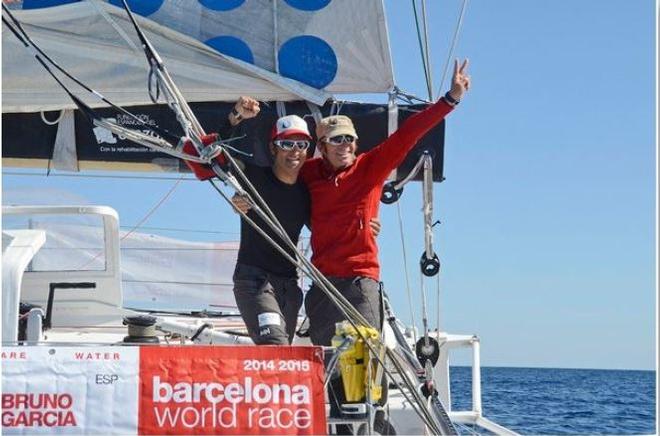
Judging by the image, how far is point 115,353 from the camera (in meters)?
3.69

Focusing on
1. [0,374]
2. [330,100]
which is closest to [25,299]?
[330,100]

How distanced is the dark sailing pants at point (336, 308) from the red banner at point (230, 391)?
111cm

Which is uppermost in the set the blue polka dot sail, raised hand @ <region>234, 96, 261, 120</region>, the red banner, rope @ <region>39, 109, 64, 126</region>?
the blue polka dot sail

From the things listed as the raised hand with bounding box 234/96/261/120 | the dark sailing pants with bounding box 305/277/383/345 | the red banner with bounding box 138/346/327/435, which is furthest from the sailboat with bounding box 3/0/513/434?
the red banner with bounding box 138/346/327/435

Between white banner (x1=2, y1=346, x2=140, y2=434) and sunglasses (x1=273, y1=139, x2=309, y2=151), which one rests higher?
sunglasses (x1=273, y1=139, x2=309, y2=151)

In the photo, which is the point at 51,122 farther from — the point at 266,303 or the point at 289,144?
the point at 266,303

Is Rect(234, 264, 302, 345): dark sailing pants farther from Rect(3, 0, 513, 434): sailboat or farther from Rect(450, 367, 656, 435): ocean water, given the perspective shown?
Rect(450, 367, 656, 435): ocean water

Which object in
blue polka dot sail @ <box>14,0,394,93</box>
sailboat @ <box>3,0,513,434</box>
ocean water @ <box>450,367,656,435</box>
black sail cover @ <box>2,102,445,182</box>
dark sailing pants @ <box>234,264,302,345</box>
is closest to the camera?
dark sailing pants @ <box>234,264,302,345</box>

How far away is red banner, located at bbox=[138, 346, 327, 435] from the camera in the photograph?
366 cm

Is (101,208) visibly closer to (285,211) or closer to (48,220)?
(48,220)

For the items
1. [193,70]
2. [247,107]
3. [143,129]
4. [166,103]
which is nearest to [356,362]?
[247,107]

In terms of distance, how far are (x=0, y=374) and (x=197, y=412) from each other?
2.29 feet

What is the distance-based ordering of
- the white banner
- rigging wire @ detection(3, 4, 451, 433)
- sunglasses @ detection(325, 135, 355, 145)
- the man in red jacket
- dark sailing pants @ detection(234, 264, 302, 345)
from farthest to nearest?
sunglasses @ detection(325, 135, 355, 145) < the man in red jacket < dark sailing pants @ detection(234, 264, 302, 345) < rigging wire @ detection(3, 4, 451, 433) < the white banner

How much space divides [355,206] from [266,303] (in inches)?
25.6
